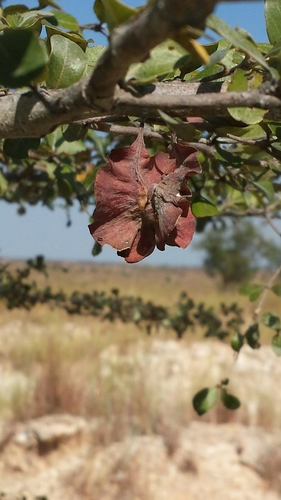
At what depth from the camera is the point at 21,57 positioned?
31 centimetres

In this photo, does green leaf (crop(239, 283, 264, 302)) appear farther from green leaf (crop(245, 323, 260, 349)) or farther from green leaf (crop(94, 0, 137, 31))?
green leaf (crop(94, 0, 137, 31))

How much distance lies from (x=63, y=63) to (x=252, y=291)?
0.60 metres

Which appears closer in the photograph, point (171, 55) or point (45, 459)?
point (171, 55)

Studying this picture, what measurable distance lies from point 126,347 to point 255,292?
4.76 m

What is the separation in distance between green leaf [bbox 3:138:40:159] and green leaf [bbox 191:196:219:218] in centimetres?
16

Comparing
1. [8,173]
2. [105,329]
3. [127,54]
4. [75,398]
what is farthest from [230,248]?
[127,54]

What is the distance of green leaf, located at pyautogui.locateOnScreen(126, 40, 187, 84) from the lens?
Result: 11.5 inches

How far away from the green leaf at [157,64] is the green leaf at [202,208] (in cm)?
21

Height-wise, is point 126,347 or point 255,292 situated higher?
point 255,292

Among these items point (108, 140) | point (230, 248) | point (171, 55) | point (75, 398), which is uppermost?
point (171, 55)

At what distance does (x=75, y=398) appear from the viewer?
143 inches

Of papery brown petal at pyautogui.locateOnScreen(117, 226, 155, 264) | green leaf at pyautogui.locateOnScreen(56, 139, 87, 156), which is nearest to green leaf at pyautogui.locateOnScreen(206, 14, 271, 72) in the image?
papery brown petal at pyautogui.locateOnScreen(117, 226, 155, 264)

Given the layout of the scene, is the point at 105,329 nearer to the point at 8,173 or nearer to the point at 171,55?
the point at 8,173

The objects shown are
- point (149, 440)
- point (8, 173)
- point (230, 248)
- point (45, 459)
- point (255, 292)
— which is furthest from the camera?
point (230, 248)
